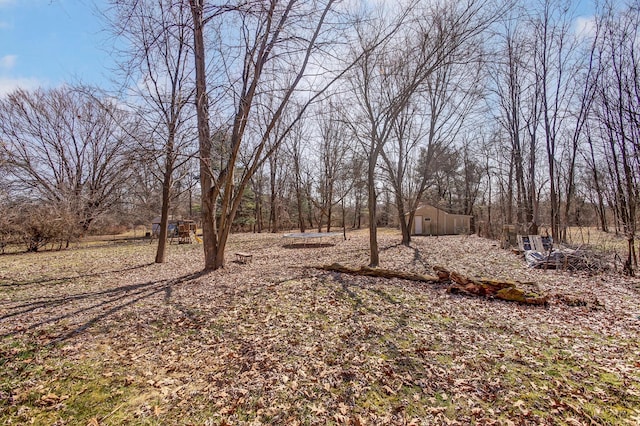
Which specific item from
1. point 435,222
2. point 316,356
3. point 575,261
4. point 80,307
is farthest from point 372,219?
point 435,222

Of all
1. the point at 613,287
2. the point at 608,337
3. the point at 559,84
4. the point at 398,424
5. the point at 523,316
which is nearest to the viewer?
the point at 398,424

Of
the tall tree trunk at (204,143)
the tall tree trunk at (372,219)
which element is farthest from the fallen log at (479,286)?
the tall tree trunk at (204,143)

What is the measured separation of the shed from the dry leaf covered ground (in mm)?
16955

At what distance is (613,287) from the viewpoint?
610cm

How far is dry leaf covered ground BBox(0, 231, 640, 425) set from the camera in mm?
2498

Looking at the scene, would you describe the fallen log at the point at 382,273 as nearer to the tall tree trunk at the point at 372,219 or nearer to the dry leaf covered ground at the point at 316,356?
the dry leaf covered ground at the point at 316,356

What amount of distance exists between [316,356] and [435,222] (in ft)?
70.4

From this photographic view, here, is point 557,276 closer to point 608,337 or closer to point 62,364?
point 608,337

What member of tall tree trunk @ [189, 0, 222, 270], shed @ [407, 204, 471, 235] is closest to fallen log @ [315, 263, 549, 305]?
tall tree trunk @ [189, 0, 222, 270]

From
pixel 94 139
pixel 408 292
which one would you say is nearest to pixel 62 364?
pixel 408 292

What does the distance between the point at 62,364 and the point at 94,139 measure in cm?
2109

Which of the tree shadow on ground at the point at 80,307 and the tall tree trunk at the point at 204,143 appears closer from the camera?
the tree shadow on ground at the point at 80,307

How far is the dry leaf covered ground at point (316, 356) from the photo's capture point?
8.20 feet

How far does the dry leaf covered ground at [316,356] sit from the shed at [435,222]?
17.0 m
